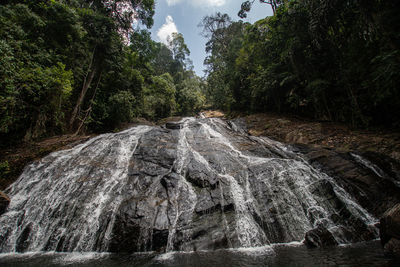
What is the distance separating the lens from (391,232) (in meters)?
2.80

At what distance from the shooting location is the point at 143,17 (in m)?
16.0

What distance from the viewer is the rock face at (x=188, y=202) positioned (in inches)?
157

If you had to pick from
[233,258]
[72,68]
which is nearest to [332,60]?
[233,258]

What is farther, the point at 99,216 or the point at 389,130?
the point at 389,130

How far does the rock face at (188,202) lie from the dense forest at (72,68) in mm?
2853

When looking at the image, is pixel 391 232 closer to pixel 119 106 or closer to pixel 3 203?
pixel 3 203

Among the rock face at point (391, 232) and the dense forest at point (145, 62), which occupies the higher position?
the dense forest at point (145, 62)

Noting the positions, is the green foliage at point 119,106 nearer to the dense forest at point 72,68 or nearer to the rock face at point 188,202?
→ the dense forest at point 72,68

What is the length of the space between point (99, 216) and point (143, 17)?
17792 millimetres

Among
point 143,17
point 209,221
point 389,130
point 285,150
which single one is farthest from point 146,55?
point 389,130

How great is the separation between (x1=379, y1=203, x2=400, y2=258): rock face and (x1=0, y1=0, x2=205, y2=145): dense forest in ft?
36.0

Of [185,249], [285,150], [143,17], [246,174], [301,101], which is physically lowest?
[185,249]

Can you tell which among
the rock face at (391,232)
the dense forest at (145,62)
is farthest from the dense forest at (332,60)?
the rock face at (391,232)

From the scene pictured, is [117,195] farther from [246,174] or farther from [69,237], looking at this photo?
[246,174]
